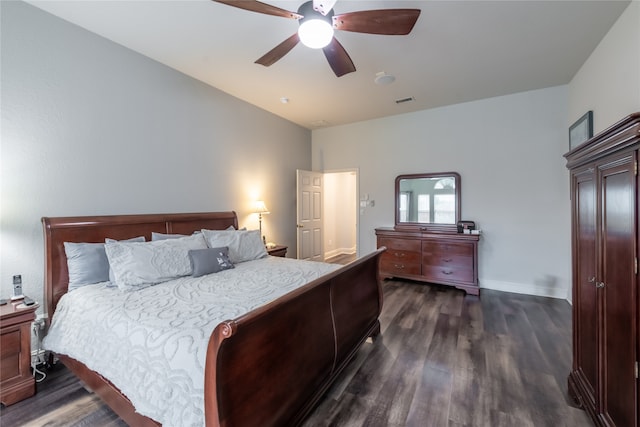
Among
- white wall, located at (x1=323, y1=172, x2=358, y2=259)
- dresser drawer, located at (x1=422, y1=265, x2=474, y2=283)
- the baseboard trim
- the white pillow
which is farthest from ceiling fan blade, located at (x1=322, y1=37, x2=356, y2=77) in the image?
white wall, located at (x1=323, y1=172, x2=358, y2=259)

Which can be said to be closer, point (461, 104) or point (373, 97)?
point (373, 97)

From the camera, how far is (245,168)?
437 cm

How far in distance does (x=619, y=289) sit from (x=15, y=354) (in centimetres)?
367

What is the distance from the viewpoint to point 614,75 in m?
2.53

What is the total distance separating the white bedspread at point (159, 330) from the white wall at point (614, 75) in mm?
3149

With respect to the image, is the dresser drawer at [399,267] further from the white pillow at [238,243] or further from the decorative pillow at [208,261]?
the decorative pillow at [208,261]

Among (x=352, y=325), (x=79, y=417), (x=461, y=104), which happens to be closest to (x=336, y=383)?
(x=352, y=325)

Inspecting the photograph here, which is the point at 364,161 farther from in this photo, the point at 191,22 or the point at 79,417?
the point at 79,417

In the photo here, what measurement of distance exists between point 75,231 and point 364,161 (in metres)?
4.45

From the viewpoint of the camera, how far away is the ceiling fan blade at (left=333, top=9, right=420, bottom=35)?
1.82m

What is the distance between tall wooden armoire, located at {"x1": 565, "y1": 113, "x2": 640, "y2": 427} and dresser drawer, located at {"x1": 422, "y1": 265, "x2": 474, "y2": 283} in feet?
7.40

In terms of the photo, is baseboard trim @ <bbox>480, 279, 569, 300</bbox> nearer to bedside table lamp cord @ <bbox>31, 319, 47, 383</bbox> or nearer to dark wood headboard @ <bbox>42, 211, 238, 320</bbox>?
dark wood headboard @ <bbox>42, 211, 238, 320</bbox>

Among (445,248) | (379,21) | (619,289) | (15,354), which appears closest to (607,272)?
(619,289)

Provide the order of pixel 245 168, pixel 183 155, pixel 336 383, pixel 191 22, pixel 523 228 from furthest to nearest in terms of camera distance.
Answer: pixel 245 168, pixel 523 228, pixel 183 155, pixel 191 22, pixel 336 383
